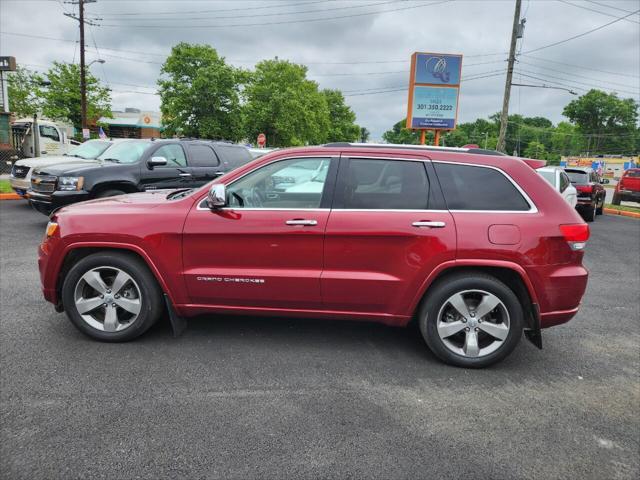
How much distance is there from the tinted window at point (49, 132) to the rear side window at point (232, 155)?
15.8 m

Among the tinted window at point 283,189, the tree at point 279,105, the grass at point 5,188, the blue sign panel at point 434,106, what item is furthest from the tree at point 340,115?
the tinted window at point 283,189

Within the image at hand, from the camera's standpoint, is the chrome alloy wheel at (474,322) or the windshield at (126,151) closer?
the chrome alloy wheel at (474,322)

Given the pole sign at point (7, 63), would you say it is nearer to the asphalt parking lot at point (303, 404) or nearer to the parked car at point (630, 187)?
the asphalt parking lot at point (303, 404)

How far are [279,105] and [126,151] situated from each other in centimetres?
4374

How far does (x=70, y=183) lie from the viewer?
8234 millimetres

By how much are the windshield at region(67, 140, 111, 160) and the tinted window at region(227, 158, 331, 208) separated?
7544 mm

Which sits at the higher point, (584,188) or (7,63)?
(7,63)

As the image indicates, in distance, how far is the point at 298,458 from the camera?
254 centimetres

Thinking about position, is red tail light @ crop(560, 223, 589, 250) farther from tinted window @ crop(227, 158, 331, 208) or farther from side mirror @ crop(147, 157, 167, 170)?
side mirror @ crop(147, 157, 167, 170)

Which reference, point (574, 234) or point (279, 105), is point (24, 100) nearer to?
point (279, 105)

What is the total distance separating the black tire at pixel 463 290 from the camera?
11.7 ft

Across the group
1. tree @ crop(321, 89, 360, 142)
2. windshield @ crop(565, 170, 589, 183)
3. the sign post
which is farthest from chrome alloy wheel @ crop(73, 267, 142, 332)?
tree @ crop(321, 89, 360, 142)

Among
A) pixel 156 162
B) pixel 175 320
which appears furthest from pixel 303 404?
pixel 156 162

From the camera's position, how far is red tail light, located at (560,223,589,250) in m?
3.54
